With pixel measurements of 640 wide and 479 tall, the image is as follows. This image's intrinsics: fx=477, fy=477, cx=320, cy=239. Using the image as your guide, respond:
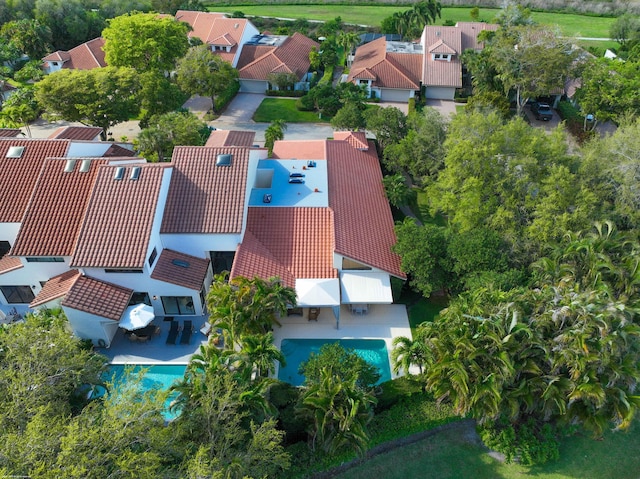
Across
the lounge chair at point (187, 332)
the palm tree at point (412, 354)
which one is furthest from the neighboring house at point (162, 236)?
the palm tree at point (412, 354)

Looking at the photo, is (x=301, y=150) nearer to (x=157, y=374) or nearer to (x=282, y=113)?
(x=282, y=113)

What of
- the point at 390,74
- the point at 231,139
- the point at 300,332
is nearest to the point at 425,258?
the point at 300,332

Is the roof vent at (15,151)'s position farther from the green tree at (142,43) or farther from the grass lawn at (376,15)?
the grass lawn at (376,15)

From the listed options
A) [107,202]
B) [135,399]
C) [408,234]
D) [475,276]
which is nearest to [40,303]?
[107,202]

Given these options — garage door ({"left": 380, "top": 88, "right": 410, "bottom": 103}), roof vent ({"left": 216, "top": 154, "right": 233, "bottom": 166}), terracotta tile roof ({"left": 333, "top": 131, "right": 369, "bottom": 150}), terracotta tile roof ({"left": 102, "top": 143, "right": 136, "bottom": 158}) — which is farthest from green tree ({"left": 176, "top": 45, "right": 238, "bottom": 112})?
roof vent ({"left": 216, "top": 154, "right": 233, "bottom": 166})

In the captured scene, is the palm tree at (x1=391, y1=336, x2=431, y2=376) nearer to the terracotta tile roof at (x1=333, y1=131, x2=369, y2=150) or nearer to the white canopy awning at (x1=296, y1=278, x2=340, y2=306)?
the white canopy awning at (x1=296, y1=278, x2=340, y2=306)
